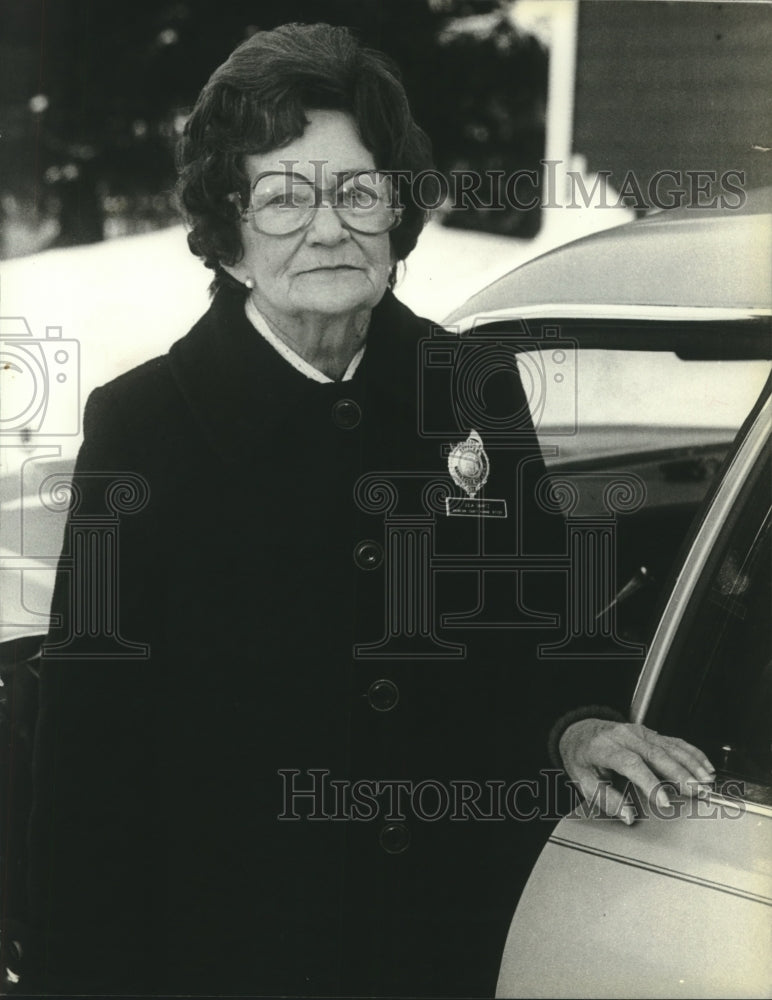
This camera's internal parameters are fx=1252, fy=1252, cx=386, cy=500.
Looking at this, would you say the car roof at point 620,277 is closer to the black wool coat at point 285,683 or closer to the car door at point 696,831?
the black wool coat at point 285,683

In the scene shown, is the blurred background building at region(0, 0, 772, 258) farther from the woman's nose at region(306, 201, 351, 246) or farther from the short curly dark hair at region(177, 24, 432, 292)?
the woman's nose at region(306, 201, 351, 246)

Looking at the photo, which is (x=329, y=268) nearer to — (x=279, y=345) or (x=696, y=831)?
(x=279, y=345)

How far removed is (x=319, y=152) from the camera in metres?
2.44

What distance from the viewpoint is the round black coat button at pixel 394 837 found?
2.56 meters

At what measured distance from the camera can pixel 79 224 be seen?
252 centimetres

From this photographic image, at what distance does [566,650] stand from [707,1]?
4.40 feet

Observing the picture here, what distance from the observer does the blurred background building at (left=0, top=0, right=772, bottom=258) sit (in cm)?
248

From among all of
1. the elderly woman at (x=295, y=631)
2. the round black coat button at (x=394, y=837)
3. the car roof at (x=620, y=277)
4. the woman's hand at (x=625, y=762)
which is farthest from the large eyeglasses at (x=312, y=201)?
the round black coat button at (x=394, y=837)

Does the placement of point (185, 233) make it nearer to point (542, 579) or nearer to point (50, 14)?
point (50, 14)

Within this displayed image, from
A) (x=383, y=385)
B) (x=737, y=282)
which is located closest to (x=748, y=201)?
(x=737, y=282)

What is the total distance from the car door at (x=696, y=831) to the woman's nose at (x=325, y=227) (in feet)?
2.93

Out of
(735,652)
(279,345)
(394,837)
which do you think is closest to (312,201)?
(279,345)

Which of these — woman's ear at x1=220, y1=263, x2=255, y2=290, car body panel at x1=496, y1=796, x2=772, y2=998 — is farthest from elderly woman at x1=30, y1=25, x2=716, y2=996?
car body panel at x1=496, y1=796, x2=772, y2=998

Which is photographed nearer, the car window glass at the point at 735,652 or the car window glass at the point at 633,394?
the car window glass at the point at 735,652
